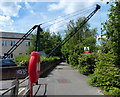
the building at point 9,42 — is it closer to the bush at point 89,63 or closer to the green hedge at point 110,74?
the bush at point 89,63

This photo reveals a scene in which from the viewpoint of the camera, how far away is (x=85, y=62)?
1580 cm

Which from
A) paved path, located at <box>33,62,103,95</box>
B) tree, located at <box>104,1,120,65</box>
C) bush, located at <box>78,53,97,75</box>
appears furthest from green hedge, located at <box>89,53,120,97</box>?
bush, located at <box>78,53,97,75</box>

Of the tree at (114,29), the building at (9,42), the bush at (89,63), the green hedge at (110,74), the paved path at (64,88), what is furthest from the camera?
the building at (9,42)

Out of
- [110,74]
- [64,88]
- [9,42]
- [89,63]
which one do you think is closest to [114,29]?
[110,74]

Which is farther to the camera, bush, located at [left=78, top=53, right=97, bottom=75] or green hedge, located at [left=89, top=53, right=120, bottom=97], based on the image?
bush, located at [left=78, top=53, right=97, bottom=75]

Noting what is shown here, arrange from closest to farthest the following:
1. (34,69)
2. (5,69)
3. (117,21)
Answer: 1. (34,69)
2. (117,21)
3. (5,69)

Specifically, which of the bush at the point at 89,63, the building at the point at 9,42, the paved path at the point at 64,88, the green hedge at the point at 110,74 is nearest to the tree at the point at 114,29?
the green hedge at the point at 110,74

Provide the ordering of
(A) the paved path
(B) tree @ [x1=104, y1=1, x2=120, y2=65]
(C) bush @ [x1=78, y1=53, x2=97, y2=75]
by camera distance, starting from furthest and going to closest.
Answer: (C) bush @ [x1=78, y1=53, x2=97, y2=75], (A) the paved path, (B) tree @ [x1=104, y1=1, x2=120, y2=65]

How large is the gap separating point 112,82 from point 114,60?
1.03 meters

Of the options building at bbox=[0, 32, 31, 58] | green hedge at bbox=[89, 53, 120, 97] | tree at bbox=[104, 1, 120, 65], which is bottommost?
green hedge at bbox=[89, 53, 120, 97]

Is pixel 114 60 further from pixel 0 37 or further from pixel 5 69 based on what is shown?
pixel 0 37

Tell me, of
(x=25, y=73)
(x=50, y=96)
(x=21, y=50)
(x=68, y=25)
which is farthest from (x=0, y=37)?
(x=50, y=96)

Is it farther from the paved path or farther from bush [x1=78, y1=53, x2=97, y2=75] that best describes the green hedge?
bush [x1=78, y1=53, x2=97, y2=75]

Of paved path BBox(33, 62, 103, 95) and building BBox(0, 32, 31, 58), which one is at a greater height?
building BBox(0, 32, 31, 58)
